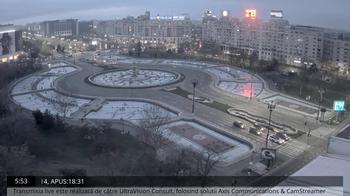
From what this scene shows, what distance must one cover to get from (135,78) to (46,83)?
22.9 ft

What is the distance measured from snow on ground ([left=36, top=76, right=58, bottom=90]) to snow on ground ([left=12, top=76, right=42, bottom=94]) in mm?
536

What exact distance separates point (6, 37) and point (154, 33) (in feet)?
85.9

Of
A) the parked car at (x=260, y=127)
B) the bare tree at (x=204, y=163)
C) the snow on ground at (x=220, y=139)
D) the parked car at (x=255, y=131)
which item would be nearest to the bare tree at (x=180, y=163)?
Answer: the bare tree at (x=204, y=163)

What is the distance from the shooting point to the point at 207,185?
41.3 ft

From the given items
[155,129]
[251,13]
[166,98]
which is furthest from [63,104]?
[251,13]

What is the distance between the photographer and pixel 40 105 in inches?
873

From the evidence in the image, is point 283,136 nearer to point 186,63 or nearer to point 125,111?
point 125,111

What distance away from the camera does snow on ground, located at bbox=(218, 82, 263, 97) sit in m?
25.4

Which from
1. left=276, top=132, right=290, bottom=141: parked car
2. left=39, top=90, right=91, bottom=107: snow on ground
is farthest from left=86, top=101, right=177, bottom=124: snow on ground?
left=276, top=132, right=290, bottom=141: parked car

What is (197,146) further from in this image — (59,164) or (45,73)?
(45,73)

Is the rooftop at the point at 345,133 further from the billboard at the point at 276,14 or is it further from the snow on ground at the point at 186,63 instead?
the billboard at the point at 276,14

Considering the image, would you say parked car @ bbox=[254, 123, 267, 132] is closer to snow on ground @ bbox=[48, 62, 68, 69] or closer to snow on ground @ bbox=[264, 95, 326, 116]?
snow on ground @ bbox=[264, 95, 326, 116]

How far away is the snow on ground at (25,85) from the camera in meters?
25.5

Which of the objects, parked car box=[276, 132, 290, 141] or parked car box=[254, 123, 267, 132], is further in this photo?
A: parked car box=[254, 123, 267, 132]
